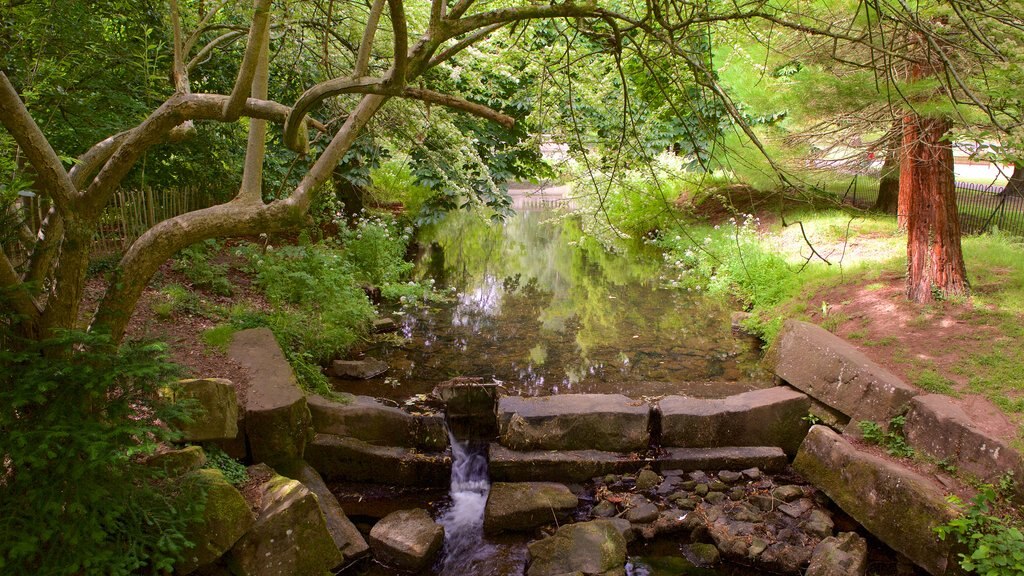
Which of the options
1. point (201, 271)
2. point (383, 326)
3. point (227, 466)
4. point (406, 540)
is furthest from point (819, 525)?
point (201, 271)

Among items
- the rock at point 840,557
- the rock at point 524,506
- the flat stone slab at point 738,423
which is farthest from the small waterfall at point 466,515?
the rock at point 840,557

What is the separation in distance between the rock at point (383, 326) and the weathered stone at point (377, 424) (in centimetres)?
338

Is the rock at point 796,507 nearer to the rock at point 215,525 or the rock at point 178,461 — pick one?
the rock at point 215,525

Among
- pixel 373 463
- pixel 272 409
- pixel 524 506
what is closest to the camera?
pixel 272 409

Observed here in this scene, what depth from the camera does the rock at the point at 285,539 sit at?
403 centimetres

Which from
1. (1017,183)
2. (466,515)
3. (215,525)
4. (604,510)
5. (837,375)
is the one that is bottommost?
(466,515)

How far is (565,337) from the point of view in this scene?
10.1 metres

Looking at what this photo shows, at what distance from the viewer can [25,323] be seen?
11.0ft

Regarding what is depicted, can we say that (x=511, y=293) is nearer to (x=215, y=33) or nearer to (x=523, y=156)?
(x=523, y=156)

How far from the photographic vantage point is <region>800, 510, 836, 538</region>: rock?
525 cm

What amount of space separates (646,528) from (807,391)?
267 centimetres

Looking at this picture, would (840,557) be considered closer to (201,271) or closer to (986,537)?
(986,537)

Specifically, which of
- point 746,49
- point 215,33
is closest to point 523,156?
point 746,49

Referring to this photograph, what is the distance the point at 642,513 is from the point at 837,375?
267 cm
